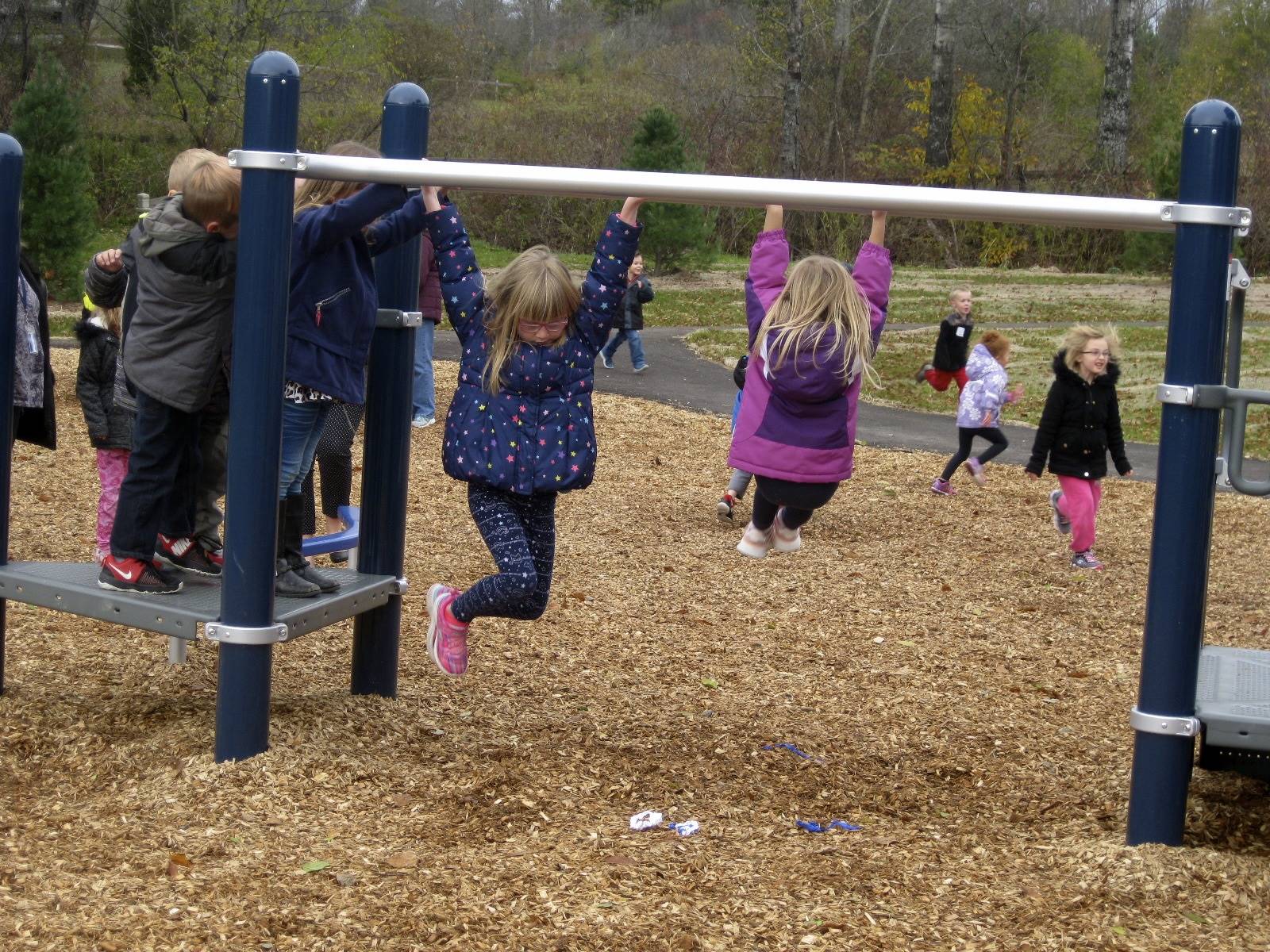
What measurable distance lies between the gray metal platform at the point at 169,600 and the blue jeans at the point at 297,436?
1.10 feet

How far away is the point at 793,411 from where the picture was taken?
178 inches

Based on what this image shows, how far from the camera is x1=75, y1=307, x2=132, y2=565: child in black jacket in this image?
6.12 m

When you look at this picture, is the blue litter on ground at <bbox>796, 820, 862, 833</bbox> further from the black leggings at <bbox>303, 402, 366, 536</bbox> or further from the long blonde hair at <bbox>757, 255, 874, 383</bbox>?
the black leggings at <bbox>303, 402, 366, 536</bbox>

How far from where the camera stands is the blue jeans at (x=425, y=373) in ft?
34.0

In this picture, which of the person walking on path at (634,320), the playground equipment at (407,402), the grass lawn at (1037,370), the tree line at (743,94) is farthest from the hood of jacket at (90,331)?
the tree line at (743,94)

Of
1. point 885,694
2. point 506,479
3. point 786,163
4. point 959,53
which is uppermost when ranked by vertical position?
point 959,53

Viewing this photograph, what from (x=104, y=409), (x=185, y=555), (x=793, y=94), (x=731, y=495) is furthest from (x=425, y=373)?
(x=793, y=94)

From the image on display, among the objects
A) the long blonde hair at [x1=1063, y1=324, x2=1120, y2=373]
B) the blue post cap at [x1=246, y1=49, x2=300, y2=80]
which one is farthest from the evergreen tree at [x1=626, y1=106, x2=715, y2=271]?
the blue post cap at [x1=246, y1=49, x2=300, y2=80]

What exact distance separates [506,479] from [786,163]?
1104 inches

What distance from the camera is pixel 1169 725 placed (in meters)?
3.48

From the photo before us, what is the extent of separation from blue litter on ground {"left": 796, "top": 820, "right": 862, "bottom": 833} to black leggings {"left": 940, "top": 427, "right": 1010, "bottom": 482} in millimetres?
6193

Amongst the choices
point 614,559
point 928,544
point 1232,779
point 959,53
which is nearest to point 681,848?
point 1232,779

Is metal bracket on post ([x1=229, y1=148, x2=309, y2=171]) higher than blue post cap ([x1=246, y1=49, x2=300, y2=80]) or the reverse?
the reverse

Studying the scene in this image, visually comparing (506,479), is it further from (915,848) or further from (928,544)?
(928,544)
